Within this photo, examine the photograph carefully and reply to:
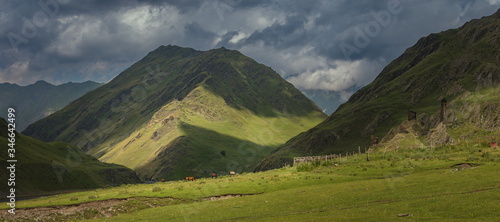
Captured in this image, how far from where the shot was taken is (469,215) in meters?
27.7

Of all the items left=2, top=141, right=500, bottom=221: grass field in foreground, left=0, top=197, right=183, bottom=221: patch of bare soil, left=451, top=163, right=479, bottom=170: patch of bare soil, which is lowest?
left=0, top=197, right=183, bottom=221: patch of bare soil

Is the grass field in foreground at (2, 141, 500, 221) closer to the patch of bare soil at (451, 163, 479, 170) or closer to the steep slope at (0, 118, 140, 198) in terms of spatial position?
the patch of bare soil at (451, 163, 479, 170)

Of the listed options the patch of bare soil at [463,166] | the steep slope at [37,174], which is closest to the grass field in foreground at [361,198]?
the patch of bare soil at [463,166]

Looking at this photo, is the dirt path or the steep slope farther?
the steep slope

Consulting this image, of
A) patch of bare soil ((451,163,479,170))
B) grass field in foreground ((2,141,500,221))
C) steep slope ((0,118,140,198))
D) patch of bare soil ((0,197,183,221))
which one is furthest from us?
steep slope ((0,118,140,198))

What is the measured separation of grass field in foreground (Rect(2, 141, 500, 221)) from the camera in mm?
31375

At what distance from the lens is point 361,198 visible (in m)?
41.8

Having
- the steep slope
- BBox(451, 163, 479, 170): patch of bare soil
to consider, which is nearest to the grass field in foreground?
BBox(451, 163, 479, 170): patch of bare soil

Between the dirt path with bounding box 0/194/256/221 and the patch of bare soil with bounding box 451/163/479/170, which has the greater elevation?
the patch of bare soil with bounding box 451/163/479/170

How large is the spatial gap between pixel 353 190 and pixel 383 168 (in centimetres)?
2545

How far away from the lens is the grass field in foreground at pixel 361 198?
31375 mm

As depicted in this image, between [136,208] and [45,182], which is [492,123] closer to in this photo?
A: [136,208]

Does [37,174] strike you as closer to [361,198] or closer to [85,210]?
[85,210]

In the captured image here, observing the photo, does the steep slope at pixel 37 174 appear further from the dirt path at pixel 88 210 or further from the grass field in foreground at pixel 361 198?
the grass field in foreground at pixel 361 198
